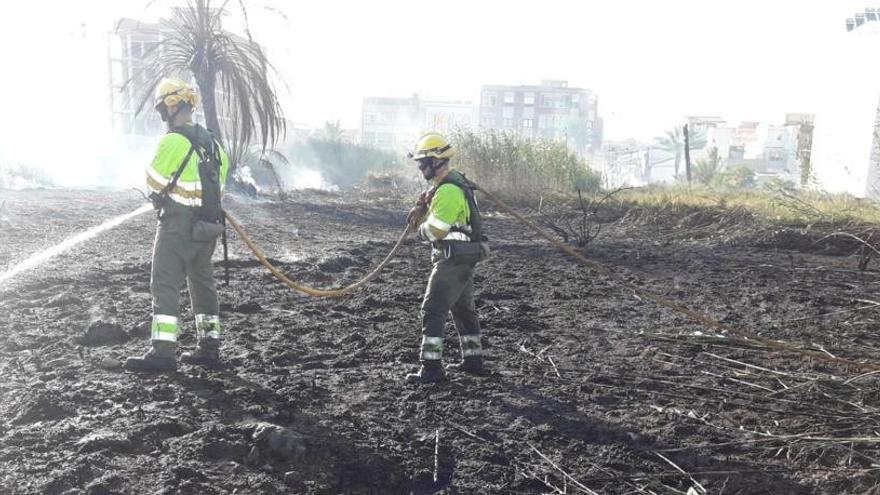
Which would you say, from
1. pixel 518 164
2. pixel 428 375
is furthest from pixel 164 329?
pixel 518 164

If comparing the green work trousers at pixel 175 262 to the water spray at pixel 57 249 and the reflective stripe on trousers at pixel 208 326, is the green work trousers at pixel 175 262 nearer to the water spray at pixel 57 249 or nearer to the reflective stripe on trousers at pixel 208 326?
the reflective stripe on trousers at pixel 208 326

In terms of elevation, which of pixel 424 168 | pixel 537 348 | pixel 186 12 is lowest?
pixel 537 348

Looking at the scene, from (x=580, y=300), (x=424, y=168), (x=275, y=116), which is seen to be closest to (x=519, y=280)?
(x=580, y=300)

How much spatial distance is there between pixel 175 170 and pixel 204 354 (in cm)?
124

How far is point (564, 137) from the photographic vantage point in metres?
19.8

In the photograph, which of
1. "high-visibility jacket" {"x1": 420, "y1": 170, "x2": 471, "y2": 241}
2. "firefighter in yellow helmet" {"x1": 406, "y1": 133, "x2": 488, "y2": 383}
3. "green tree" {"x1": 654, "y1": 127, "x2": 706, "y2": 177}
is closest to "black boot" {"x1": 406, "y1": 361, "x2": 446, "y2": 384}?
"firefighter in yellow helmet" {"x1": 406, "y1": 133, "x2": 488, "y2": 383}

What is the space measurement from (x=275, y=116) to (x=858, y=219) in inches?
478

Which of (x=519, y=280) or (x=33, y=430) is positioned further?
(x=519, y=280)

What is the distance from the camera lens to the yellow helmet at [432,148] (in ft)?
15.4

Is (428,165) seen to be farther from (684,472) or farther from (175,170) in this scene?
(684,472)

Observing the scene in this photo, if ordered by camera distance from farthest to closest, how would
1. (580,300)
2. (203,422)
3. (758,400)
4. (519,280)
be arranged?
(519,280) < (580,300) < (758,400) < (203,422)

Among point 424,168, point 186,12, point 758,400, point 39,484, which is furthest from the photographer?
point 186,12

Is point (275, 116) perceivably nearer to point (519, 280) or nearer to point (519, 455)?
point (519, 280)

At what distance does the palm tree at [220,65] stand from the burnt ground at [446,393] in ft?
29.8
